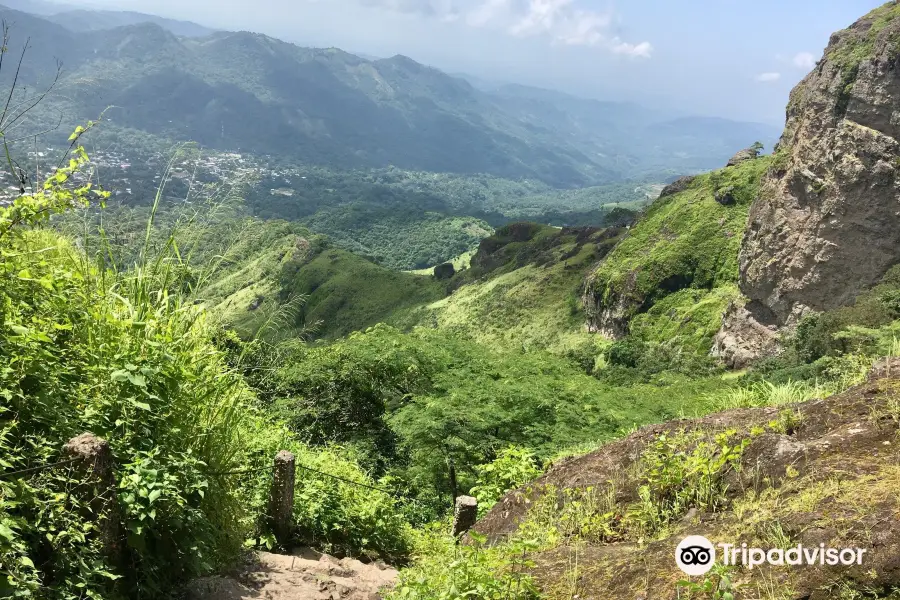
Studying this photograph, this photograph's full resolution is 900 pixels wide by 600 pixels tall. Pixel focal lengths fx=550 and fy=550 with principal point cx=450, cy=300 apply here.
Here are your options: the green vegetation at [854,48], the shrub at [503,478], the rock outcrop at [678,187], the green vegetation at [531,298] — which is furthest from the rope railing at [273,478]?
the rock outcrop at [678,187]

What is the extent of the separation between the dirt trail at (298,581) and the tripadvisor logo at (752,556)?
2512 millimetres

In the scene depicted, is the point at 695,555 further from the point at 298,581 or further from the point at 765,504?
the point at 298,581

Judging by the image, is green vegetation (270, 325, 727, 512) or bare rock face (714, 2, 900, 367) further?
bare rock face (714, 2, 900, 367)

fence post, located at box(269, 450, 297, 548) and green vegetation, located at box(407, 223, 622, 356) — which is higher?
fence post, located at box(269, 450, 297, 548)

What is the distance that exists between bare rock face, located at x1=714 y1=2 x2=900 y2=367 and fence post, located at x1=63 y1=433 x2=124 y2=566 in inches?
1571

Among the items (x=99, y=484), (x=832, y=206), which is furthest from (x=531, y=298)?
(x=99, y=484)

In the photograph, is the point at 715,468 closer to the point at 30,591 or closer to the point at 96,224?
the point at 30,591

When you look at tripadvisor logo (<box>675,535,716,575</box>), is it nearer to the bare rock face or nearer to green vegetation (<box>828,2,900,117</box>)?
the bare rock face

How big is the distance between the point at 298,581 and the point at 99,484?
2.28 metres

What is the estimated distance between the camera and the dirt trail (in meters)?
4.22

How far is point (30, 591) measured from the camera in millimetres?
2680

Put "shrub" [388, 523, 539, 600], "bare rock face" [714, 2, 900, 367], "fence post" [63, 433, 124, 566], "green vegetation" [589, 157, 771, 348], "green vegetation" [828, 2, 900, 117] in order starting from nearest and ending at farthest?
"fence post" [63, 433, 124, 566] → "shrub" [388, 523, 539, 600] → "bare rock face" [714, 2, 900, 367] → "green vegetation" [828, 2, 900, 117] → "green vegetation" [589, 157, 771, 348]

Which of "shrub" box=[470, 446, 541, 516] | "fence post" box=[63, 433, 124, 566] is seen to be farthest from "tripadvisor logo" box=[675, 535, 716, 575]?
"shrub" box=[470, 446, 541, 516]

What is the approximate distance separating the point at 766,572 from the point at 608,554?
1.07 m
